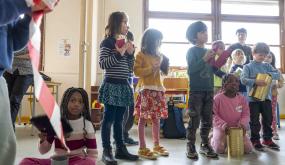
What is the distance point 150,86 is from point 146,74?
0.31 feet

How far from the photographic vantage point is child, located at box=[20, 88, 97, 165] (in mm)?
1548

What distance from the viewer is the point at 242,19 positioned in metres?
5.68

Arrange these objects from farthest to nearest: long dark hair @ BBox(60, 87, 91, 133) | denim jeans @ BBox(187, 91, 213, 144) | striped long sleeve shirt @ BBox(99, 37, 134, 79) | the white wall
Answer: the white wall → denim jeans @ BBox(187, 91, 213, 144) → striped long sleeve shirt @ BBox(99, 37, 134, 79) → long dark hair @ BBox(60, 87, 91, 133)

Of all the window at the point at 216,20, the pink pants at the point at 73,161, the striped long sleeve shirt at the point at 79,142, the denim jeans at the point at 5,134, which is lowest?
the pink pants at the point at 73,161

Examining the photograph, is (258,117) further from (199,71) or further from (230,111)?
(199,71)

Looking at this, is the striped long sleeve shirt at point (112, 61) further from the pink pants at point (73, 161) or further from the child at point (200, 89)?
the pink pants at point (73, 161)

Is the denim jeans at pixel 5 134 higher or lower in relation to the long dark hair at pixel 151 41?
lower

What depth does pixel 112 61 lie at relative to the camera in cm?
205

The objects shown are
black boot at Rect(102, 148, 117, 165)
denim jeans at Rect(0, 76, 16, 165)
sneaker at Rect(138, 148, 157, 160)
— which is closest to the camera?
denim jeans at Rect(0, 76, 16, 165)

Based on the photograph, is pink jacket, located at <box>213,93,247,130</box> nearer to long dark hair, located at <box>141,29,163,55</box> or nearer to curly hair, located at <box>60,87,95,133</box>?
long dark hair, located at <box>141,29,163,55</box>

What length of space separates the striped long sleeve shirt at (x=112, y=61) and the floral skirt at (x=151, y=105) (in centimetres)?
27

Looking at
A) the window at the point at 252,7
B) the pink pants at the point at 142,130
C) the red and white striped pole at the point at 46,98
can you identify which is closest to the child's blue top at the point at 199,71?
the pink pants at the point at 142,130

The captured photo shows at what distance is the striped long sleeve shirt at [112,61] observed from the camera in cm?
206

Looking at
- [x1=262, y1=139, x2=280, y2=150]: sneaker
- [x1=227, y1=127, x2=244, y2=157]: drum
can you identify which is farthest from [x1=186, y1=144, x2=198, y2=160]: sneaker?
[x1=262, y1=139, x2=280, y2=150]: sneaker
